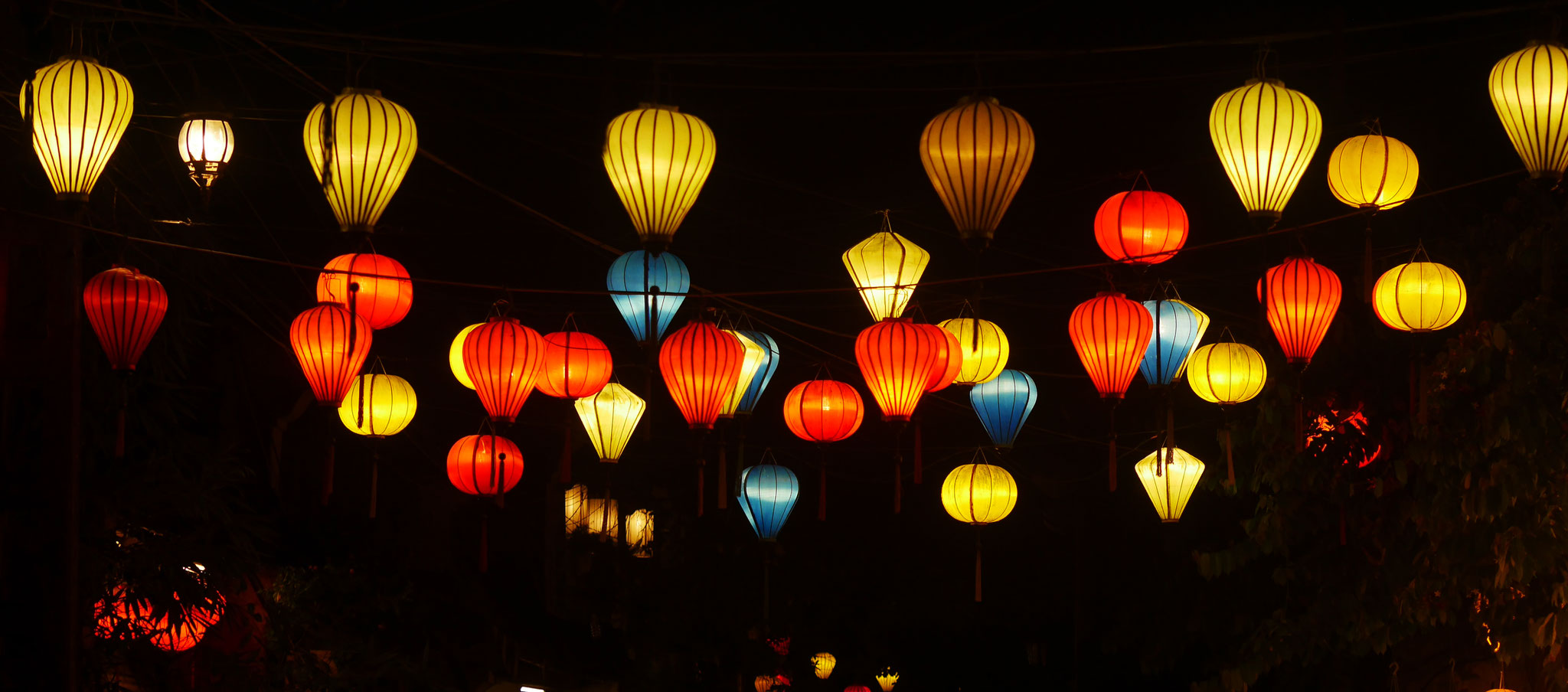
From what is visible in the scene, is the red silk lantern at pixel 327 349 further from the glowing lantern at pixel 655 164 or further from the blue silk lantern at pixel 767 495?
the blue silk lantern at pixel 767 495

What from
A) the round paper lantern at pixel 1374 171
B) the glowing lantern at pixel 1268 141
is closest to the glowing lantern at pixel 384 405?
the glowing lantern at pixel 1268 141

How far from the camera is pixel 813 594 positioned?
17.8 meters

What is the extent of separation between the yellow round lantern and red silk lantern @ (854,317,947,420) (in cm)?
112

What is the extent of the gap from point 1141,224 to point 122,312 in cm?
Result: 513

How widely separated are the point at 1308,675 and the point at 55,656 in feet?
28.4

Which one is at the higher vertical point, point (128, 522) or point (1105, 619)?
point (128, 522)

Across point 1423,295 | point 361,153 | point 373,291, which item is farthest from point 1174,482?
point 361,153

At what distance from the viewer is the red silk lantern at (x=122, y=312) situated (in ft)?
23.6

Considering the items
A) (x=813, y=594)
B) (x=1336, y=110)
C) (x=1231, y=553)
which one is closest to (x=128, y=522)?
(x=1231, y=553)

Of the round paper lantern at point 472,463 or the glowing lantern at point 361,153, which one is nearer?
the glowing lantern at point 361,153

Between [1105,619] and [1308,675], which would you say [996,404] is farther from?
[1105,619]

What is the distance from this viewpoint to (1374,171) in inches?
269

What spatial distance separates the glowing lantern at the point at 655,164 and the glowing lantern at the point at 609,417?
359 centimetres

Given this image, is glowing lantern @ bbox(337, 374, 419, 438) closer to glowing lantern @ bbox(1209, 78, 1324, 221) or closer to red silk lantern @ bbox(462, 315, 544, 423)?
red silk lantern @ bbox(462, 315, 544, 423)
